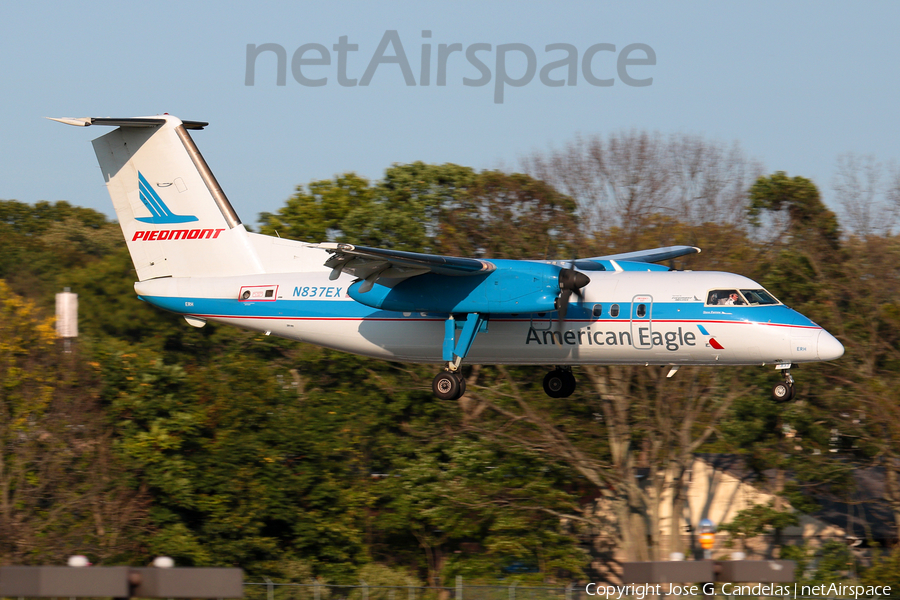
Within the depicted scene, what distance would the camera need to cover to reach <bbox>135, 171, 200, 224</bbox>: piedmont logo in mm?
20656

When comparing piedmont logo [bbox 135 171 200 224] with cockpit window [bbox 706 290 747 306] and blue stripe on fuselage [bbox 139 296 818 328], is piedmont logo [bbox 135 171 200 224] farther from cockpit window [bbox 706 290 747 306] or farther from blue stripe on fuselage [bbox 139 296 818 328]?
cockpit window [bbox 706 290 747 306]

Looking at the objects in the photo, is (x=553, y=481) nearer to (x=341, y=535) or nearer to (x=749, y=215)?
(x=341, y=535)

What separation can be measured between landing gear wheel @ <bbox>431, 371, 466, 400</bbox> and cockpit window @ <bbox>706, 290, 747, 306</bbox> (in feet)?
15.5

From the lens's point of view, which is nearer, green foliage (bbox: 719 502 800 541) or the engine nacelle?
the engine nacelle

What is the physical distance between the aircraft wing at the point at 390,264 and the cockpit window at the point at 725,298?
3903mm

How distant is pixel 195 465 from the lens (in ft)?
96.5

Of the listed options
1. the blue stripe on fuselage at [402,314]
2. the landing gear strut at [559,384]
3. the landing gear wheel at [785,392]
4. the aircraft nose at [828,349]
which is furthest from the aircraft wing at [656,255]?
the aircraft nose at [828,349]

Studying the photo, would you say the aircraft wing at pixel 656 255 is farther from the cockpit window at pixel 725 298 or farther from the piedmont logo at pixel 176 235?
the piedmont logo at pixel 176 235

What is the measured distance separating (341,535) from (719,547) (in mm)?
11742

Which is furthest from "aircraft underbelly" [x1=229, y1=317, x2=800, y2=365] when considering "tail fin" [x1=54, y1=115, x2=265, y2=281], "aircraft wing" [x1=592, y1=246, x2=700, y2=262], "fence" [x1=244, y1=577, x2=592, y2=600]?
"fence" [x1=244, y1=577, x2=592, y2=600]

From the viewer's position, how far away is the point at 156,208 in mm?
20766

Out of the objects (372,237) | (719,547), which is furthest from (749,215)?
(372,237)

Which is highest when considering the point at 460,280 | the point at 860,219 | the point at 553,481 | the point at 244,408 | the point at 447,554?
the point at 860,219

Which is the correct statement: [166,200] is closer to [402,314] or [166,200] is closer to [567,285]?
[402,314]
